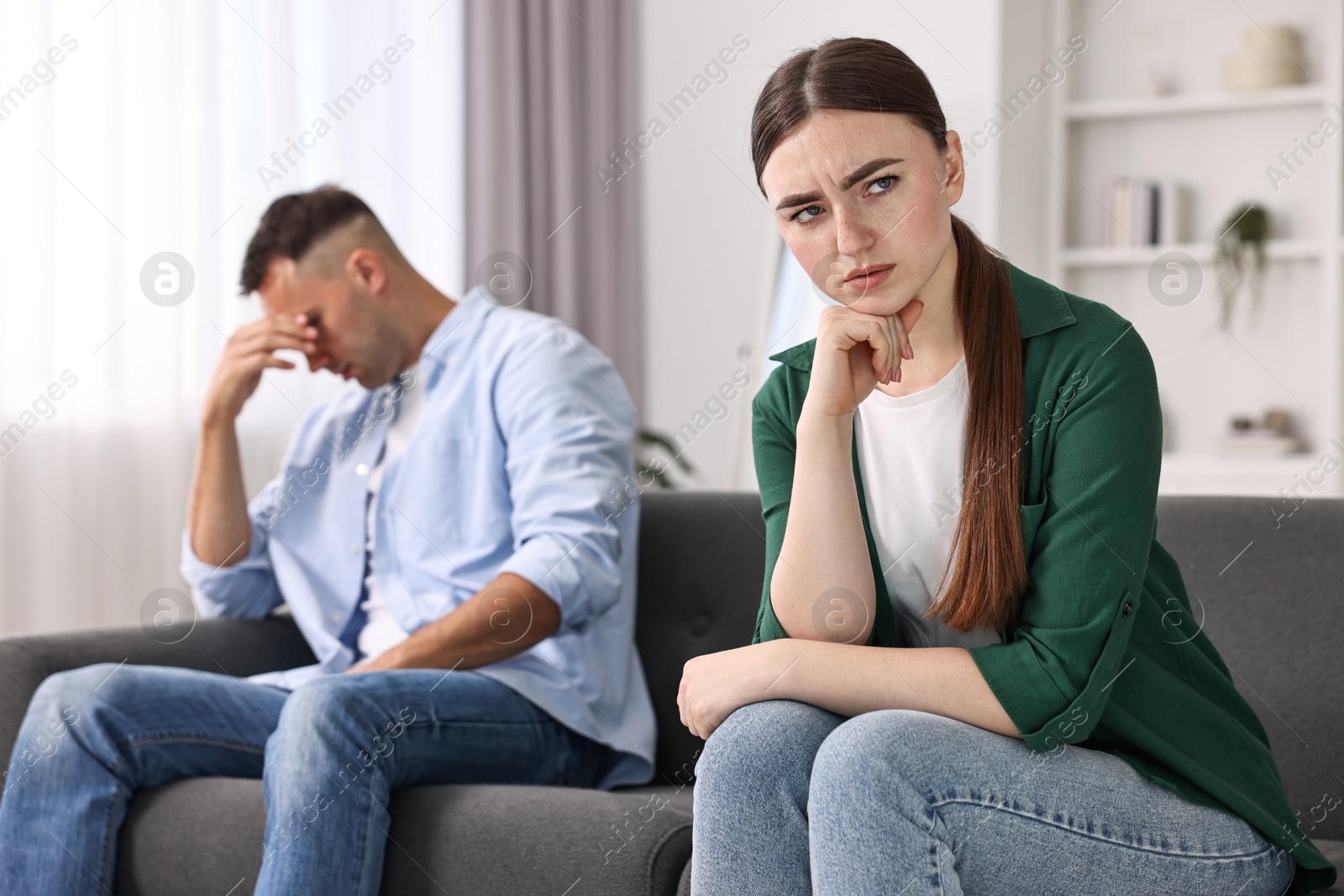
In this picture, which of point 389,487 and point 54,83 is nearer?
point 389,487

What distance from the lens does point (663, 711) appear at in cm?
172

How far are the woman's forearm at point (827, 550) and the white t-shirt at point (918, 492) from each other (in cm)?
5

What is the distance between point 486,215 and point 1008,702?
2848 mm

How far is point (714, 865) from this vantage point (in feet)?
3.16

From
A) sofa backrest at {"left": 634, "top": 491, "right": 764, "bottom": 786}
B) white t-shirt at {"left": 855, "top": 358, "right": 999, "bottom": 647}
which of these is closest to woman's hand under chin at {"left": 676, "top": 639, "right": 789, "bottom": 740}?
white t-shirt at {"left": 855, "top": 358, "right": 999, "bottom": 647}

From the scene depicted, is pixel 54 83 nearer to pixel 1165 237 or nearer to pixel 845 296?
pixel 845 296

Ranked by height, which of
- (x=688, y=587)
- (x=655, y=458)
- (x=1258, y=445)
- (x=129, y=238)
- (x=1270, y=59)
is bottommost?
(x=655, y=458)

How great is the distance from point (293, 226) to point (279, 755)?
84cm

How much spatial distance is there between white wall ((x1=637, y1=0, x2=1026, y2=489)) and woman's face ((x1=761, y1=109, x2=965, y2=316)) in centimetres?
271

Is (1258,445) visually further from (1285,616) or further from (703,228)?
(1285,616)

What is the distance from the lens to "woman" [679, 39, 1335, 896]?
35.9 inches

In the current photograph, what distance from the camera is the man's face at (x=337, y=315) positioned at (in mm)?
1800

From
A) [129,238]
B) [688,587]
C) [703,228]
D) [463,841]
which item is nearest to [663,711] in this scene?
[688,587]

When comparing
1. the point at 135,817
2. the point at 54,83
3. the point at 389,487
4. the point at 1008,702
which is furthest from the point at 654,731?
the point at 54,83
